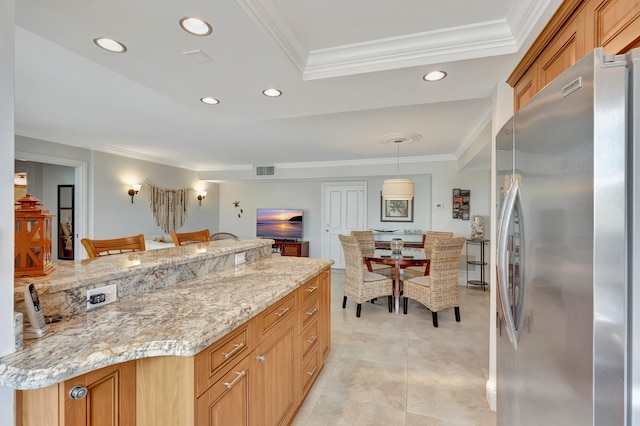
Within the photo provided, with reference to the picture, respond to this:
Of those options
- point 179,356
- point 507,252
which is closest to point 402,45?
point 507,252

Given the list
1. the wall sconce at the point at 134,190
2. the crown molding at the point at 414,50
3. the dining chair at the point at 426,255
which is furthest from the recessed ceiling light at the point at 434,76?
the wall sconce at the point at 134,190

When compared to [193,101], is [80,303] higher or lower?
lower

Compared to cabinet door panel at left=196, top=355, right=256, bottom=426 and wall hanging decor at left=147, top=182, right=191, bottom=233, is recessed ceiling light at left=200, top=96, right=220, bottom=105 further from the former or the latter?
wall hanging decor at left=147, top=182, right=191, bottom=233

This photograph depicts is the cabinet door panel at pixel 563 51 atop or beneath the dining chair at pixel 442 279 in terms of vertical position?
atop

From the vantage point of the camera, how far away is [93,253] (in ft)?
7.34

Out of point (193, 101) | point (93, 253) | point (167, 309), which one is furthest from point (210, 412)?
point (193, 101)

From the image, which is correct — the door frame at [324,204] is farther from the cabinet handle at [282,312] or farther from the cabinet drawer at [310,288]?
the cabinet handle at [282,312]

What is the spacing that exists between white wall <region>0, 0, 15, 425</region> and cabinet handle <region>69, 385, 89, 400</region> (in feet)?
0.59

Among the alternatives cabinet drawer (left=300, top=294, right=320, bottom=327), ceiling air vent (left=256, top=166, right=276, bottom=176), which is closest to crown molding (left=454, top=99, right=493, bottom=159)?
cabinet drawer (left=300, top=294, right=320, bottom=327)

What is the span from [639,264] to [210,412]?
1.35m

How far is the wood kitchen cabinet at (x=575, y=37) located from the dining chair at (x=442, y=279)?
73.1 inches

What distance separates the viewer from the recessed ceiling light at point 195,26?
1.37 m

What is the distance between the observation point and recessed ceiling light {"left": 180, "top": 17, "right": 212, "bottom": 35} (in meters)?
1.37

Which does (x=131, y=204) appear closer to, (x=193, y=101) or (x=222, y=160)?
A: (x=222, y=160)
